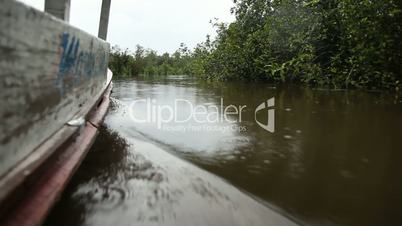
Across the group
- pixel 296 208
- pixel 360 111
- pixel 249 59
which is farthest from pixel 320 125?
pixel 249 59

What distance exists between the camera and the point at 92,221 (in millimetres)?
2127

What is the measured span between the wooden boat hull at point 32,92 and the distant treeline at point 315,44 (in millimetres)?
6556

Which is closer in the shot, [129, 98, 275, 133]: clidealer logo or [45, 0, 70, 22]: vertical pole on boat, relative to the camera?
[45, 0, 70, 22]: vertical pole on boat

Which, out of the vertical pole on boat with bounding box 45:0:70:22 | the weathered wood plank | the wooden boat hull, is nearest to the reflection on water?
the wooden boat hull

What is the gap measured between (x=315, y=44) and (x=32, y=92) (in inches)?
465

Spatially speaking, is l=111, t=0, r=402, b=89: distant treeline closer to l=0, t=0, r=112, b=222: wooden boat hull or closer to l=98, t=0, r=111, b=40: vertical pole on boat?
l=98, t=0, r=111, b=40: vertical pole on boat

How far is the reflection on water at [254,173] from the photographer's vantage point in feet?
7.55

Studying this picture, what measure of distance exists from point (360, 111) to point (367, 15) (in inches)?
106

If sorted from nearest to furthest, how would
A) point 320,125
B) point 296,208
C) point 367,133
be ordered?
point 296,208
point 367,133
point 320,125

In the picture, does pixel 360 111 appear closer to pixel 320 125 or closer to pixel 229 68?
pixel 320 125

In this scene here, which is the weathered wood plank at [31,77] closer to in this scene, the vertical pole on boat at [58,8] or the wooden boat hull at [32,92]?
the wooden boat hull at [32,92]

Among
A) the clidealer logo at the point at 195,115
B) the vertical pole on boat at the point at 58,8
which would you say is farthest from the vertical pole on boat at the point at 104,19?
the vertical pole on boat at the point at 58,8

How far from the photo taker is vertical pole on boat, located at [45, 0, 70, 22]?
3.49m

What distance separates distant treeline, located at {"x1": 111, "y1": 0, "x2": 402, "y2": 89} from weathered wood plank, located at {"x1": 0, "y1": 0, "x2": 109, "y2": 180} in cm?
659
